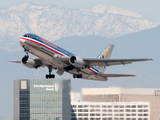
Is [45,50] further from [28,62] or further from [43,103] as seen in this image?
[43,103]

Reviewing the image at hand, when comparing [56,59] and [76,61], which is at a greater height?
[56,59]

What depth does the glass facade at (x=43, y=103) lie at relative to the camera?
7515 inches

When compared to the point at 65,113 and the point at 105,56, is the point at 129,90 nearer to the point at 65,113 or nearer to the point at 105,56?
the point at 65,113

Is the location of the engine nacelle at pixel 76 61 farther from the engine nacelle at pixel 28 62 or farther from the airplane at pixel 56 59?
the engine nacelle at pixel 28 62

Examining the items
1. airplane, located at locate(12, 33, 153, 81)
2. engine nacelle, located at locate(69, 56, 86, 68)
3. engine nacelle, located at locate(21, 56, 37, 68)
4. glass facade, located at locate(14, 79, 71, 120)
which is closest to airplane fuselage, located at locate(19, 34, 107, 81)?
airplane, located at locate(12, 33, 153, 81)

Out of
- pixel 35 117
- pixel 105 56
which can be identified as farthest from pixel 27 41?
pixel 35 117

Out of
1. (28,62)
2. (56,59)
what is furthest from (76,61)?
(28,62)

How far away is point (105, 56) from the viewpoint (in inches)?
3674

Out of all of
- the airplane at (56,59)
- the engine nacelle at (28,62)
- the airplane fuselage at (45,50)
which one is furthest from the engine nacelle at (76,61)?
the engine nacelle at (28,62)

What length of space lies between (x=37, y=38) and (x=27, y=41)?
196cm

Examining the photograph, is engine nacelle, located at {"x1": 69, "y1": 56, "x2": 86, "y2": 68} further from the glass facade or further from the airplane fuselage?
the glass facade

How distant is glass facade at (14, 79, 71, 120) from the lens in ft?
626

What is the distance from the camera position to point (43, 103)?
19188 cm

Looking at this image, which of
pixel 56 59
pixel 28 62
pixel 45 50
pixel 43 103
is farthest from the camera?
pixel 43 103
